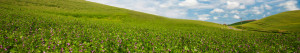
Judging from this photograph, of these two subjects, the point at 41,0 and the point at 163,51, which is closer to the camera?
the point at 163,51

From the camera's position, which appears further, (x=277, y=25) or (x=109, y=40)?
(x=277, y=25)

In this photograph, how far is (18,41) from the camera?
27.5 feet

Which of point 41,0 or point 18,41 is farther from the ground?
point 41,0

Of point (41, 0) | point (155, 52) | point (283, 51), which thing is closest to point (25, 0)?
point (41, 0)

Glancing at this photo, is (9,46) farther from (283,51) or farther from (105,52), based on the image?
(283,51)

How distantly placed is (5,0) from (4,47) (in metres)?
55.4

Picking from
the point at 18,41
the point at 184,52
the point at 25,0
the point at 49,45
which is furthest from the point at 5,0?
the point at 184,52

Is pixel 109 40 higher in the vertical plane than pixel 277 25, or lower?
lower

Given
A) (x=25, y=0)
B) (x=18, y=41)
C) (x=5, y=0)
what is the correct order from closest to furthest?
(x=18, y=41)
(x=5, y=0)
(x=25, y=0)

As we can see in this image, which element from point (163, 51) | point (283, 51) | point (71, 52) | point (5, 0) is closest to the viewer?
point (71, 52)

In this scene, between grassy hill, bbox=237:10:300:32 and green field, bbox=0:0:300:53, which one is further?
grassy hill, bbox=237:10:300:32

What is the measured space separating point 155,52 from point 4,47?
871 cm

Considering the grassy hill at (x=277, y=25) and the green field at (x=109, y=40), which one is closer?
the green field at (x=109, y=40)

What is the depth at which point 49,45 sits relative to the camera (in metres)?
7.40
